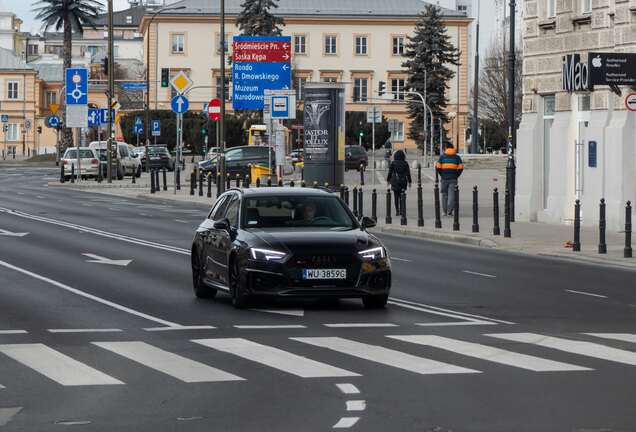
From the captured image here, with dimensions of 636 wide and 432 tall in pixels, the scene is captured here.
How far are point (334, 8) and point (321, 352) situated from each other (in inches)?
5304

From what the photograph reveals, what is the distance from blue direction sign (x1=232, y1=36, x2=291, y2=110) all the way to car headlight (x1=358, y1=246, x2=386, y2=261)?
3074cm

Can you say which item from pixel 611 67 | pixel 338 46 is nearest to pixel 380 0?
pixel 338 46

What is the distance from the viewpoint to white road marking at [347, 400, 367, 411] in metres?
10.8

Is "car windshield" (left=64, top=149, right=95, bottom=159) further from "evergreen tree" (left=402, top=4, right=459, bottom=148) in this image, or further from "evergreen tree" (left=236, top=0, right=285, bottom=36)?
"evergreen tree" (left=236, top=0, right=285, bottom=36)

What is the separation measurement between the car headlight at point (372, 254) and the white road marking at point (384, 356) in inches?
110

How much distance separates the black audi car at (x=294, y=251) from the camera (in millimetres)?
17938

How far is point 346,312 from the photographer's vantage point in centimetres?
1830

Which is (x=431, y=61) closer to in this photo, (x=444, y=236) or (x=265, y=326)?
(x=444, y=236)

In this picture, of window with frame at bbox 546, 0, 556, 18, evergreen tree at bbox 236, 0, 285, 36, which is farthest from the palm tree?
window with frame at bbox 546, 0, 556, 18

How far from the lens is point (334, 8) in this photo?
484 feet

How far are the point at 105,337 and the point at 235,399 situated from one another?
461 cm

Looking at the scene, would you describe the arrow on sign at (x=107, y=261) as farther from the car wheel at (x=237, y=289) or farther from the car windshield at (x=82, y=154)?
the car windshield at (x=82, y=154)

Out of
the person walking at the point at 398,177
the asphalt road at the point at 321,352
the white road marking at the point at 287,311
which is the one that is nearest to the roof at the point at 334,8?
the person walking at the point at 398,177

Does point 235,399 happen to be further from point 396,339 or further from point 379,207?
point 379,207
